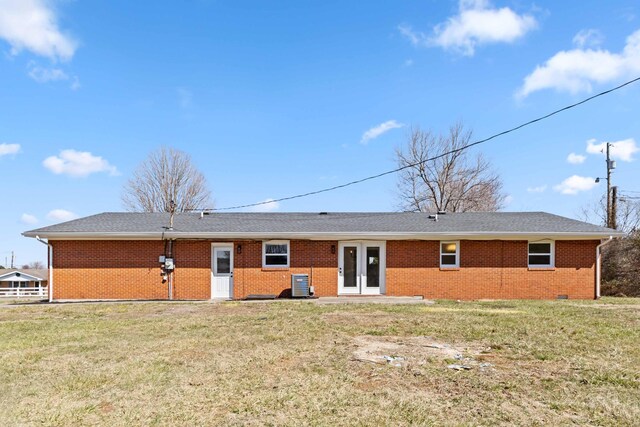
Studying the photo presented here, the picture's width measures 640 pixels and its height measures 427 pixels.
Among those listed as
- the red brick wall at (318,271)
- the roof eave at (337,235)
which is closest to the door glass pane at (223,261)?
the red brick wall at (318,271)

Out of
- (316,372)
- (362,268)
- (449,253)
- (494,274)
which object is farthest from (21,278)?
(316,372)

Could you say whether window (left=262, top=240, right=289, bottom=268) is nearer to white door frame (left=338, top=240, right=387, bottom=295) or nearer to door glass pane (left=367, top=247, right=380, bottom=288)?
white door frame (left=338, top=240, right=387, bottom=295)

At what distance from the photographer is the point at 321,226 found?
55.7 ft

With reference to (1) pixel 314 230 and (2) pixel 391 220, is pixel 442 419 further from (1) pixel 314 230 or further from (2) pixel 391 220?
(2) pixel 391 220

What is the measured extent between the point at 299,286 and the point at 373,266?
9.76 feet

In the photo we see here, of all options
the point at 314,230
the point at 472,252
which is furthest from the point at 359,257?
the point at 472,252

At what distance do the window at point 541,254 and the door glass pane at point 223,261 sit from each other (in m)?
11.4

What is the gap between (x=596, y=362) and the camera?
6191 mm

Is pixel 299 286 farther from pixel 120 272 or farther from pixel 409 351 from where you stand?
pixel 409 351

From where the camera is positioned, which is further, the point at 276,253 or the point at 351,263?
the point at 351,263

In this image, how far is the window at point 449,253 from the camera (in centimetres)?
1655

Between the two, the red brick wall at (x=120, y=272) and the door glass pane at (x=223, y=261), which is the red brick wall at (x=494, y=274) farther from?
the red brick wall at (x=120, y=272)

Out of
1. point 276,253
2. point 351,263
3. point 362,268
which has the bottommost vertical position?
point 362,268

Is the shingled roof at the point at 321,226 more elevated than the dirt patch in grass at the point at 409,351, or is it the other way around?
the shingled roof at the point at 321,226
